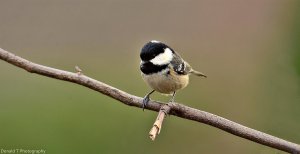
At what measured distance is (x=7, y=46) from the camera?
4.15 meters

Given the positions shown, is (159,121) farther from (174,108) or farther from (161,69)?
(161,69)

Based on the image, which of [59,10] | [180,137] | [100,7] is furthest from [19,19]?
[180,137]

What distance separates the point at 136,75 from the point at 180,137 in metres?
0.93

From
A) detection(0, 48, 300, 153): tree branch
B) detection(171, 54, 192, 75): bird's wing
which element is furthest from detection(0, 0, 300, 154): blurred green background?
detection(0, 48, 300, 153): tree branch

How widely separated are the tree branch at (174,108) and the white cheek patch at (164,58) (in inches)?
15.7

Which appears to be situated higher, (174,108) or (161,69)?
(161,69)

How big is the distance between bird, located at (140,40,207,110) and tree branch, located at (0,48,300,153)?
38 centimetres

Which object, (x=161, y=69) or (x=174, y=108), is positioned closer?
(x=174, y=108)

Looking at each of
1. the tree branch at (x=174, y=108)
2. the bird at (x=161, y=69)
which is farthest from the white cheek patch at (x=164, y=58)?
the tree branch at (x=174, y=108)

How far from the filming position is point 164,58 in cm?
180

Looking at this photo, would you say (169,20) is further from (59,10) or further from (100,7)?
(59,10)

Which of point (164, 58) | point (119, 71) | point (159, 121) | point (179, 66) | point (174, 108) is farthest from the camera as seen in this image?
point (119, 71)

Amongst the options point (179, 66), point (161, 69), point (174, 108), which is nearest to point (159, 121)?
point (174, 108)

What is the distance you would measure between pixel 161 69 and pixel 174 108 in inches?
19.6
